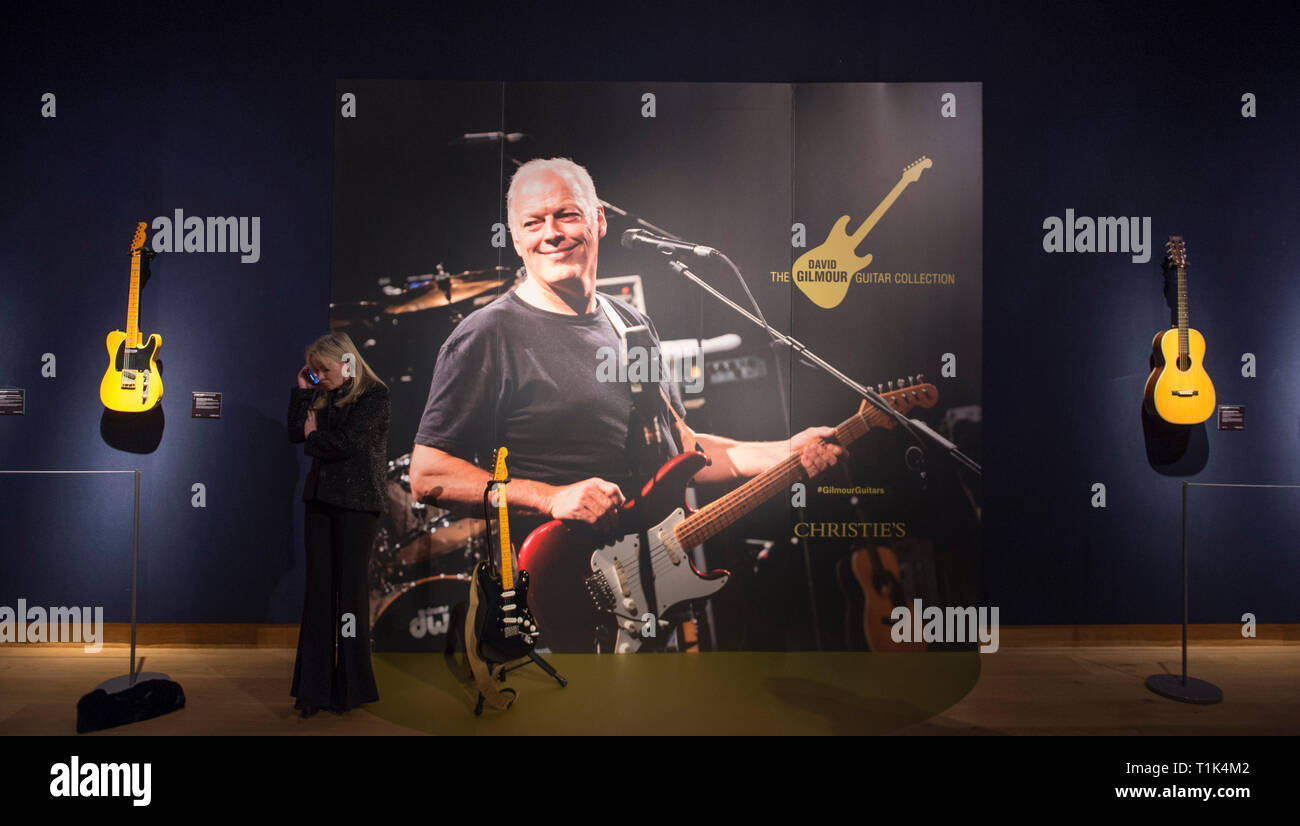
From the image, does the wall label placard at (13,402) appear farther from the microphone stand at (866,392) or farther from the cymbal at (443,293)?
the microphone stand at (866,392)

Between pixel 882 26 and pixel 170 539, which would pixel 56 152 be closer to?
pixel 170 539

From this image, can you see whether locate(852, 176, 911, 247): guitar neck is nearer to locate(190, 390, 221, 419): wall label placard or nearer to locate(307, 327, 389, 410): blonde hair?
locate(307, 327, 389, 410): blonde hair

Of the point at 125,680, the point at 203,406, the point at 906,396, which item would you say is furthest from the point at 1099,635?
the point at 203,406

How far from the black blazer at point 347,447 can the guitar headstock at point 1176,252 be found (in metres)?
4.13

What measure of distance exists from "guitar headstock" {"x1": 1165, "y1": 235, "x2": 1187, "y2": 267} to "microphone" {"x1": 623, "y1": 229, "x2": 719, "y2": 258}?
2502 mm

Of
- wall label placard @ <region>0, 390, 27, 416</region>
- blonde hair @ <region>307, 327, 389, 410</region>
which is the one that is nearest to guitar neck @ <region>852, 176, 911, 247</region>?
blonde hair @ <region>307, 327, 389, 410</region>

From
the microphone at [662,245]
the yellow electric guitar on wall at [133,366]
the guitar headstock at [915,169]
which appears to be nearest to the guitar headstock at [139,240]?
the yellow electric guitar on wall at [133,366]

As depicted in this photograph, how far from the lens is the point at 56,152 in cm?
330

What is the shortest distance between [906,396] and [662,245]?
5.04ft

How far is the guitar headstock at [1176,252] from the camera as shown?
10.9ft

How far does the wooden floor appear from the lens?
8.15 ft

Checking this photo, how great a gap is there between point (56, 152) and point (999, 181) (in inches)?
204

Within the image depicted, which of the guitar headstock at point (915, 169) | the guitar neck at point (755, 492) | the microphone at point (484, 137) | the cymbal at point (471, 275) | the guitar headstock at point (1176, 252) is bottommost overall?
the guitar neck at point (755, 492)
